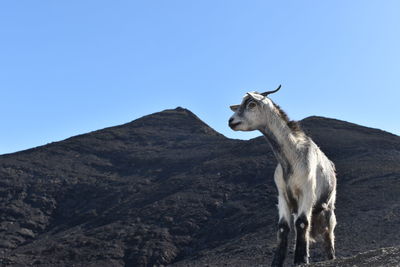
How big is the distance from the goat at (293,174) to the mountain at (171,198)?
18.0 metres

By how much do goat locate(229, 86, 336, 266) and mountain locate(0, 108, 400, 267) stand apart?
58.9 feet

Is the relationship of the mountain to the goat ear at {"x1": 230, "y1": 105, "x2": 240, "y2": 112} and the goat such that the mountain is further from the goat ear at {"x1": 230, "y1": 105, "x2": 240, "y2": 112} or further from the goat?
the goat ear at {"x1": 230, "y1": 105, "x2": 240, "y2": 112}

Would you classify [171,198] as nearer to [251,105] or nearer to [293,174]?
[251,105]

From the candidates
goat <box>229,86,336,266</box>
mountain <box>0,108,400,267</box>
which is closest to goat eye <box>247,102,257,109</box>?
goat <box>229,86,336,266</box>

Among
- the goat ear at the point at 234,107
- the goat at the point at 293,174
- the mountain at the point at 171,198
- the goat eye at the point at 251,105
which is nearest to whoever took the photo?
the goat at the point at 293,174

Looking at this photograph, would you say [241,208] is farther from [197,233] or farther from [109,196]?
[109,196]

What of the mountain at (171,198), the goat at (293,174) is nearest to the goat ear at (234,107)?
the goat at (293,174)

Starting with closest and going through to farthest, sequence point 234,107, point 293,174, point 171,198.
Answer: point 293,174 → point 234,107 → point 171,198

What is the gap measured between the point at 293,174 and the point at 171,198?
110 ft

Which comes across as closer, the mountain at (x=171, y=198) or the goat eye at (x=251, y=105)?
the goat eye at (x=251, y=105)

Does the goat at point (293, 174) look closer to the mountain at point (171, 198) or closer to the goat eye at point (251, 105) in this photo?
the goat eye at point (251, 105)

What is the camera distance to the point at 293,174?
8734 millimetres

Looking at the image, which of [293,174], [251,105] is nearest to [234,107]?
[251,105]

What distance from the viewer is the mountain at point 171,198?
32.5m
